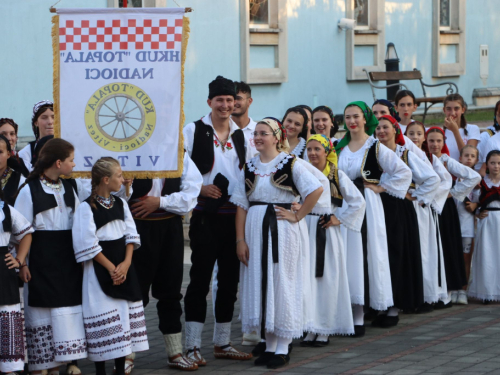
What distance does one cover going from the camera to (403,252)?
323 inches

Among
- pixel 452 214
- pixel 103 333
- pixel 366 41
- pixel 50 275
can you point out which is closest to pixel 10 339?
pixel 50 275

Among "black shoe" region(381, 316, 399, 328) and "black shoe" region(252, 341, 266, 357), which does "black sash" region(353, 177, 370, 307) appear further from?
"black shoe" region(252, 341, 266, 357)

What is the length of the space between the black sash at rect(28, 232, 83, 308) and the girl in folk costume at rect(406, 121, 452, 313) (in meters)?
3.53

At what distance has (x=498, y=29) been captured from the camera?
2016 centimetres

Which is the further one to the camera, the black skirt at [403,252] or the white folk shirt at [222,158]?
the black skirt at [403,252]

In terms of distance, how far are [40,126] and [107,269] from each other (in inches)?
64.7

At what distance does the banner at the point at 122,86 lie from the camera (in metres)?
6.17

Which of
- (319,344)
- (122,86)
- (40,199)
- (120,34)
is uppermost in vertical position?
(120,34)

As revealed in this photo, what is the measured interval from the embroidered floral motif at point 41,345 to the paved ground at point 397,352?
1.71ft

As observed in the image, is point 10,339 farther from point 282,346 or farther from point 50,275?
point 282,346

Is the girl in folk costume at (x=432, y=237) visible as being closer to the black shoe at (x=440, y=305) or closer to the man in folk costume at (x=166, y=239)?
the black shoe at (x=440, y=305)

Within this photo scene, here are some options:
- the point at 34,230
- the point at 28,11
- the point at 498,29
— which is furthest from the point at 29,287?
the point at 498,29

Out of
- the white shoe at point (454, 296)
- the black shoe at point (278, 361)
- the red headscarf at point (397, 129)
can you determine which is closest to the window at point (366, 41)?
the white shoe at point (454, 296)

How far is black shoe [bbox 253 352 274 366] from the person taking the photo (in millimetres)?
6613
